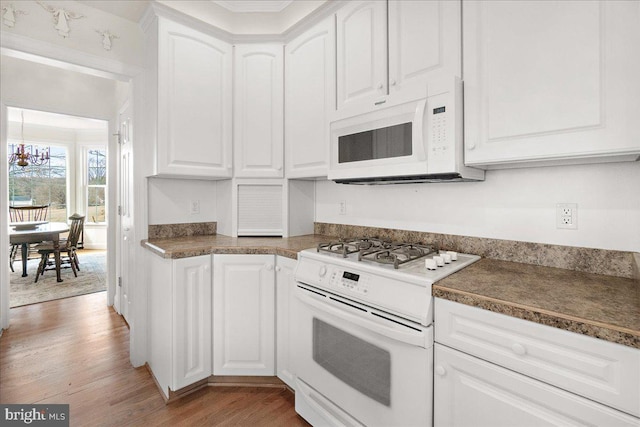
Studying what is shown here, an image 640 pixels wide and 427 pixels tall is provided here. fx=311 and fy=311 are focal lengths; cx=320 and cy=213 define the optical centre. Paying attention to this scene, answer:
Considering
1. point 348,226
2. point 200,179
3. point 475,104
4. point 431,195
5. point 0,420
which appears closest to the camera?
point 475,104

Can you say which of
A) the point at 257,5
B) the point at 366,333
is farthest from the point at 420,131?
the point at 257,5

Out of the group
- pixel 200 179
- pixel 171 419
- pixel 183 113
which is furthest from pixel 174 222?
pixel 171 419

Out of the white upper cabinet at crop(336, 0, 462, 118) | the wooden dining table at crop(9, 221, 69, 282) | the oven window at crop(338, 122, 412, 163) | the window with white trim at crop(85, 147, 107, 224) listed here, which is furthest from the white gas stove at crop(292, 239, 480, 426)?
the window with white trim at crop(85, 147, 107, 224)

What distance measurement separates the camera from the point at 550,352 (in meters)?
0.90

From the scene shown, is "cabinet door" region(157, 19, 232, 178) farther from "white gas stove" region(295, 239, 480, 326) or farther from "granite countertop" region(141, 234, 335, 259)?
"white gas stove" region(295, 239, 480, 326)

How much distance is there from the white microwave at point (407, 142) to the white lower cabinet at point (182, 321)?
3.49ft

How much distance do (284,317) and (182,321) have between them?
607 mm

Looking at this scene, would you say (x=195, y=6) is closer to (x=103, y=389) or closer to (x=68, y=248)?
(x=103, y=389)

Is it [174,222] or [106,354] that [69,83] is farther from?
[106,354]

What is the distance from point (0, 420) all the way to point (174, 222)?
143 centimetres

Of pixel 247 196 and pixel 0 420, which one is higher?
pixel 247 196

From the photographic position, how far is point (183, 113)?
7.04ft

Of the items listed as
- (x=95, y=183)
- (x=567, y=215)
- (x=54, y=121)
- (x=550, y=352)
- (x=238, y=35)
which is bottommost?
(x=550, y=352)

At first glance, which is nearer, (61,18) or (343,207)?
(61,18)
